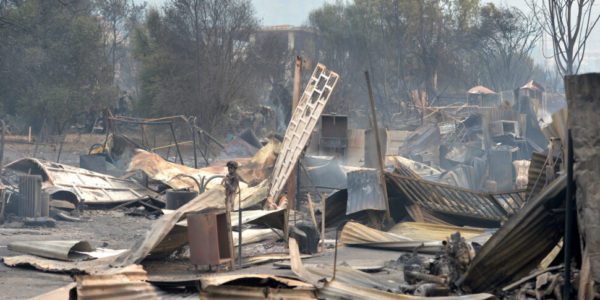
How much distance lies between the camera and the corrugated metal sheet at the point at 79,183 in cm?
1919

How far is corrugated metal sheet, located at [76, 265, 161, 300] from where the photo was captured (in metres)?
7.78

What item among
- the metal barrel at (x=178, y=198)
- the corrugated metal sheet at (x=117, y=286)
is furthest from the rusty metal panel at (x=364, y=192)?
the corrugated metal sheet at (x=117, y=286)

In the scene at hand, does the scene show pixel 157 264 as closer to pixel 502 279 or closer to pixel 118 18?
pixel 502 279

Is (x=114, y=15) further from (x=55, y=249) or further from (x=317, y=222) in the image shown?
(x=55, y=249)

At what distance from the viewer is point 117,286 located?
26.7 feet

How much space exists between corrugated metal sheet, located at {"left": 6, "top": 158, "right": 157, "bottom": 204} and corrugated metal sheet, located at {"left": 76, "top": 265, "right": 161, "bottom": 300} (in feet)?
34.1

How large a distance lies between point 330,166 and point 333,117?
3.93ft

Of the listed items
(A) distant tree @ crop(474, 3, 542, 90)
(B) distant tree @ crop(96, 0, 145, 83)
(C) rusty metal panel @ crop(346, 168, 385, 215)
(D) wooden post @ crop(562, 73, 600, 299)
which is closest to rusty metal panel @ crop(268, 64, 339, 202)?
(C) rusty metal panel @ crop(346, 168, 385, 215)

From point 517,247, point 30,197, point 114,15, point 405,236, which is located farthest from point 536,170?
point 114,15

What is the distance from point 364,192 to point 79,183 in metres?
7.14

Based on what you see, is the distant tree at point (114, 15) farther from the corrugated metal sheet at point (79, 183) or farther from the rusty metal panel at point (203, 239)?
the rusty metal panel at point (203, 239)

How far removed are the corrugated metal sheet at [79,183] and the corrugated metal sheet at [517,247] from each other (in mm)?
12358

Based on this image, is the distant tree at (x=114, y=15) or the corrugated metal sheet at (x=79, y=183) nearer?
the corrugated metal sheet at (x=79, y=183)

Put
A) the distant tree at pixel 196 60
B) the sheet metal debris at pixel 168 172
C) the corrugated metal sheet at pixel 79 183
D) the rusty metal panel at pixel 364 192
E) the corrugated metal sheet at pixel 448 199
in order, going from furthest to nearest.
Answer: the distant tree at pixel 196 60 → the sheet metal debris at pixel 168 172 → the corrugated metal sheet at pixel 79 183 → the rusty metal panel at pixel 364 192 → the corrugated metal sheet at pixel 448 199
